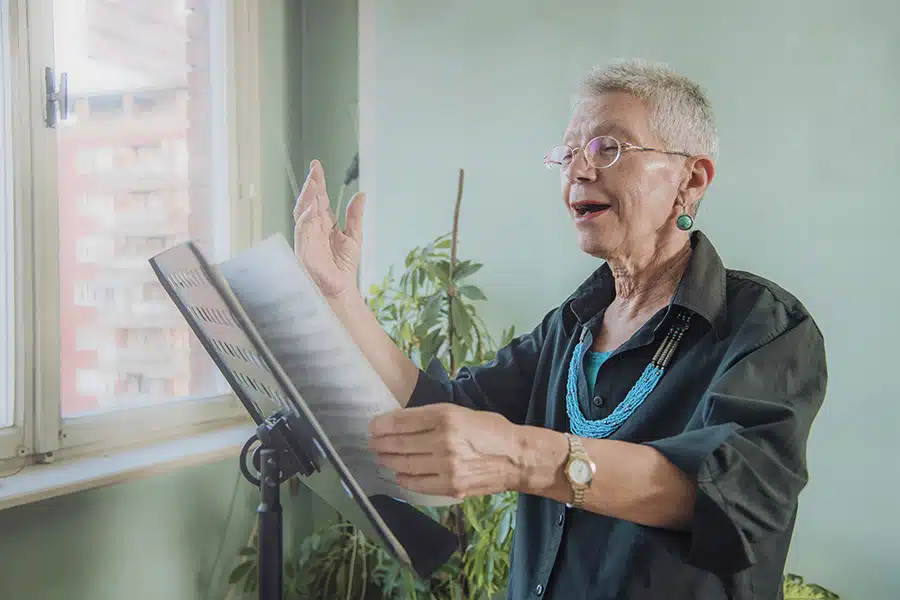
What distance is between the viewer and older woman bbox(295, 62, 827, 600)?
2.54 ft

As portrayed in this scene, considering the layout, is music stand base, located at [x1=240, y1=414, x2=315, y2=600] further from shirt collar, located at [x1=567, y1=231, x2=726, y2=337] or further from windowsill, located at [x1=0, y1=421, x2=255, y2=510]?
windowsill, located at [x1=0, y1=421, x2=255, y2=510]

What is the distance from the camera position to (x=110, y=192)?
6.23 feet

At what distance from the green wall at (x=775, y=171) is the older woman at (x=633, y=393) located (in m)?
0.79

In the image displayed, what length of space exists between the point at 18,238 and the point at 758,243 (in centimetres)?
172

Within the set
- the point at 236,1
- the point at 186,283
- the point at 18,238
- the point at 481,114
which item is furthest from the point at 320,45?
the point at 186,283

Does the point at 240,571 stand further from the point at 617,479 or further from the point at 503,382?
the point at 617,479

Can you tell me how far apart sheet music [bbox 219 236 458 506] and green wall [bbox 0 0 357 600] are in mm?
986

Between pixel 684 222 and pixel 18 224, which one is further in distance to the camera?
pixel 18 224

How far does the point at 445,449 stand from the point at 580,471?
165 millimetres

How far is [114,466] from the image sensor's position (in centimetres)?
167

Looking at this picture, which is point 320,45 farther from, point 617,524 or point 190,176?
point 617,524

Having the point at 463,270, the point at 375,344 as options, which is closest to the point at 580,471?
the point at 375,344

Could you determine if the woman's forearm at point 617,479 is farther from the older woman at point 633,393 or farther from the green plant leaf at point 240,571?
the green plant leaf at point 240,571

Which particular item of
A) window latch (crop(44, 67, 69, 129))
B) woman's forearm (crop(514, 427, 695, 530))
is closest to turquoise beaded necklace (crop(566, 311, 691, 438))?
woman's forearm (crop(514, 427, 695, 530))
